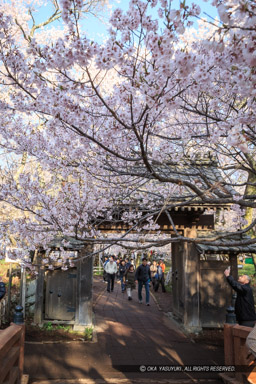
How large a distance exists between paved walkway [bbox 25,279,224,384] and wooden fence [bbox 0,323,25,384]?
850mm

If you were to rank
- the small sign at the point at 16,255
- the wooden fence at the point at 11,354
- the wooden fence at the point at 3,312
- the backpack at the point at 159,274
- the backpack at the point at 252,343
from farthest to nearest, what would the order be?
1. the backpack at the point at 159,274
2. the wooden fence at the point at 3,312
3. the small sign at the point at 16,255
4. the wooden fence at the point at 11,354
5. the backpack at the point at 252,343

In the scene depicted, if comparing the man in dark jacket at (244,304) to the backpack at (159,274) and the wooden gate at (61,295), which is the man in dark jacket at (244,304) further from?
the backpack at (159,274)

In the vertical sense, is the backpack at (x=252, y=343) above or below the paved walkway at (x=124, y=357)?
above

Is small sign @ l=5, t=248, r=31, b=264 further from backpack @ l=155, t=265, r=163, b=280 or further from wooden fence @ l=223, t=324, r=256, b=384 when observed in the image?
backpack @ l=155, t=265, r=163, b=280

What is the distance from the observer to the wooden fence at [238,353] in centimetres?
506

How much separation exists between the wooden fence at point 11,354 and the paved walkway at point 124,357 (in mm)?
850

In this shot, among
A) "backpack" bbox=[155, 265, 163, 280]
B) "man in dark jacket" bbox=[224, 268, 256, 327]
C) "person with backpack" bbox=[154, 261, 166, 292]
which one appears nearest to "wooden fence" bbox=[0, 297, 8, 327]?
"man in dark jacket" bbox=[224, 268, 256, 327]

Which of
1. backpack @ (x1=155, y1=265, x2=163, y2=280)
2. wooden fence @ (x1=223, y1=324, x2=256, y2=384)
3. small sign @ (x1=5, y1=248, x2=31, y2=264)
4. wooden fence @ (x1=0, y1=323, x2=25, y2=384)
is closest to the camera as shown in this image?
wooden fence @ (x1=0, y1=323, x2=25, y2=384)

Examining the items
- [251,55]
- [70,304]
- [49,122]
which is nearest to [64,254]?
[70,304]

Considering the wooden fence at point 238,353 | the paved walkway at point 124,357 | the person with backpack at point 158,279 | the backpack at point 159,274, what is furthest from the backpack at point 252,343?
the person with backpack at point 158,279

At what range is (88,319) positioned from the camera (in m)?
10.0

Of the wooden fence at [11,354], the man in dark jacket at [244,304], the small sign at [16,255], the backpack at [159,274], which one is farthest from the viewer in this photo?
the backpack at [159,274]

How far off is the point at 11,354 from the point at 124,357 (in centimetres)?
352

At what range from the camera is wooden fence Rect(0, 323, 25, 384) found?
4.22 meters
